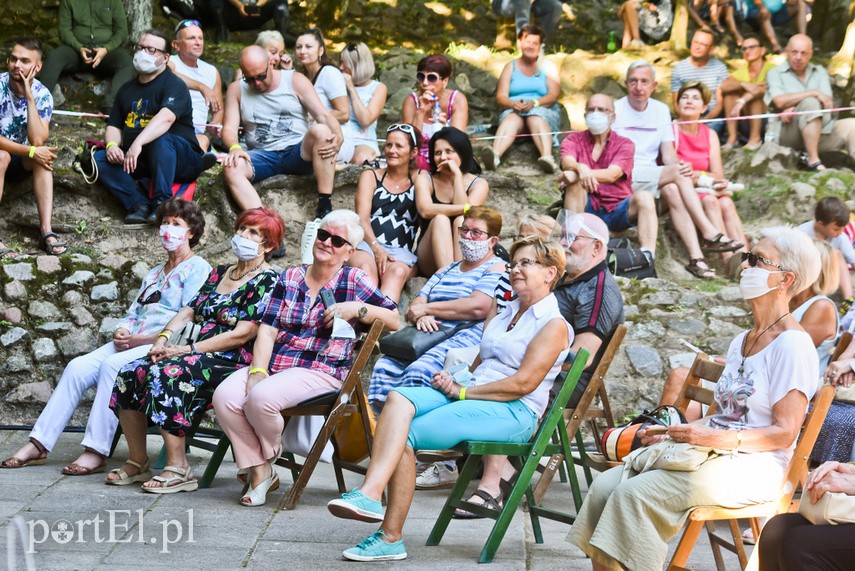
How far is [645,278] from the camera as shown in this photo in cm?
791

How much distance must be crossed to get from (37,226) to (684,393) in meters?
5.30

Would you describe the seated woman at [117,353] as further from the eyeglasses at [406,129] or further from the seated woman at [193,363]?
the eyeglasses at [406,129]

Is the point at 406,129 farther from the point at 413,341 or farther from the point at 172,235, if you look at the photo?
the point at 413,341

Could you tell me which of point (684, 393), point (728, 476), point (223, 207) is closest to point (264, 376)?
point (684, 393)

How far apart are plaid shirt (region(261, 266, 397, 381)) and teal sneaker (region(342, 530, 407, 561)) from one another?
4.17ft

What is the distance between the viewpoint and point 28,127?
796 cm

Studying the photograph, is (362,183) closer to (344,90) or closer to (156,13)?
(344,90)

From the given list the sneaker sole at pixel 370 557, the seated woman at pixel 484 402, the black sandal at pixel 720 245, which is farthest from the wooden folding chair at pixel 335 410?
the black sandal at pixel 720 245

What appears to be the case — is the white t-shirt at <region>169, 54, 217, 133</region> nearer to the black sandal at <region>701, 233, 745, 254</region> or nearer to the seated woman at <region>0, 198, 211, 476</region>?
the seated woman at <region>0, 198, 211, 476</region>

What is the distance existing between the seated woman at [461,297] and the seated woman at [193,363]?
2.54ft

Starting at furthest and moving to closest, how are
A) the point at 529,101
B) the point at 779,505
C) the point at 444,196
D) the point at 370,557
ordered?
the point at 529,101
the point at 444,196
the point at 370,557
the point at 779,505

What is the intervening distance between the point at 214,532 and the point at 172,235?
7.00ft

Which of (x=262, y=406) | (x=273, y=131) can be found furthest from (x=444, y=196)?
(x=262, y=406)

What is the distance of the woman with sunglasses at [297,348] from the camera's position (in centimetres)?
527
